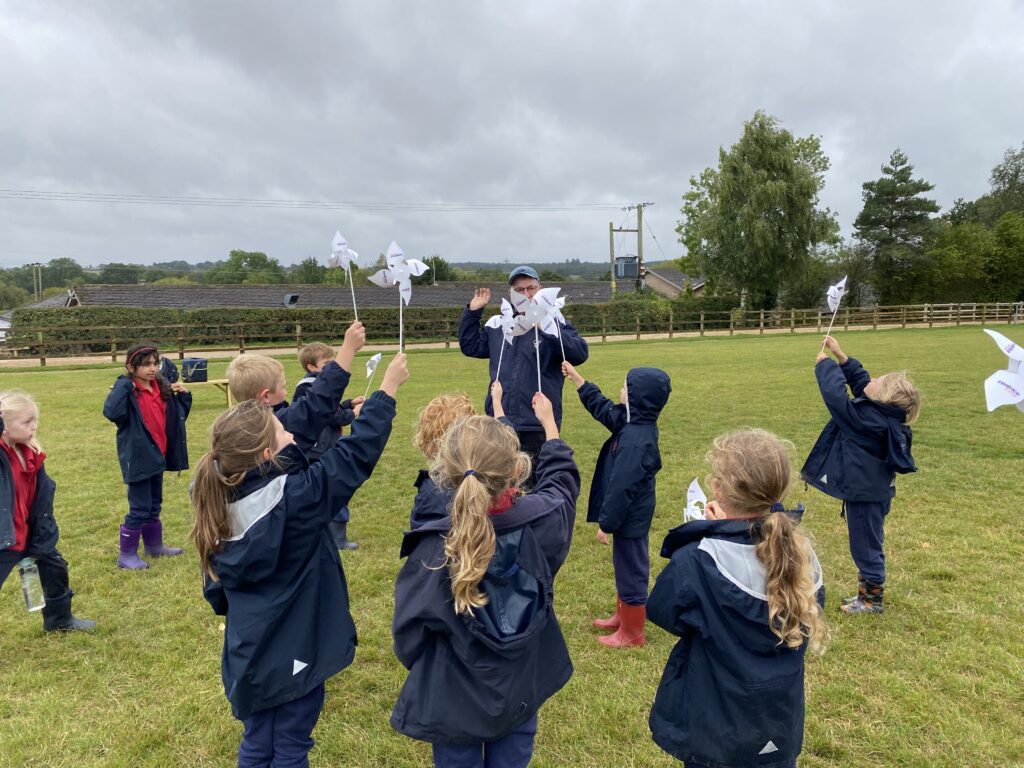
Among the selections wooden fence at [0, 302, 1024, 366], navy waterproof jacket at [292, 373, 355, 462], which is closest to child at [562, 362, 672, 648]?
navy waterproof jacket at [292, 373, 355, 462]

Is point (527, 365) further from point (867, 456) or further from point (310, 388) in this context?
point (867, 456)

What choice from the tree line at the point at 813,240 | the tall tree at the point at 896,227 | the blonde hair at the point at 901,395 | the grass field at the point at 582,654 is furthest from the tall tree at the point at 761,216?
the blonde hair at the point at 901,395

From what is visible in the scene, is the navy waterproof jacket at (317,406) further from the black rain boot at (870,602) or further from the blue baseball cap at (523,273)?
the black rain boot at (870,602)

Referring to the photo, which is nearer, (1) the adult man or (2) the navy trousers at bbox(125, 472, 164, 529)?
(1) the adult man

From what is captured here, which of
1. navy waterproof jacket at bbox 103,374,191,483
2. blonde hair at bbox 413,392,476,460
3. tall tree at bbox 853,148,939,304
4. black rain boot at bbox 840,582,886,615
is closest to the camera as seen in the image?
blonde hair at bbox 413,392,476,460

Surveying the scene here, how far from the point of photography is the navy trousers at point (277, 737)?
2.25 m

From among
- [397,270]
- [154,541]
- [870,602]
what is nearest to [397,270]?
[397,270]

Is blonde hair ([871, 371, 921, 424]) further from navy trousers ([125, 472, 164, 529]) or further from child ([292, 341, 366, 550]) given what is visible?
navy trousers ([125, 472, 164, 529])

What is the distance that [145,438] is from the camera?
15.4 feet

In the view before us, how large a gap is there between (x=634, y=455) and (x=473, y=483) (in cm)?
162

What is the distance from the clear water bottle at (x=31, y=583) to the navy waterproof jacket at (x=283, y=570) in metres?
2.11

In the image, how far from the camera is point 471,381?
14867 mm

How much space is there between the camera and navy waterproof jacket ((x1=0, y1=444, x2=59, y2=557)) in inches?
128

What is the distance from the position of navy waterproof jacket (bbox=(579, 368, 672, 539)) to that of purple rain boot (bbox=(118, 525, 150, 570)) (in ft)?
12.0
